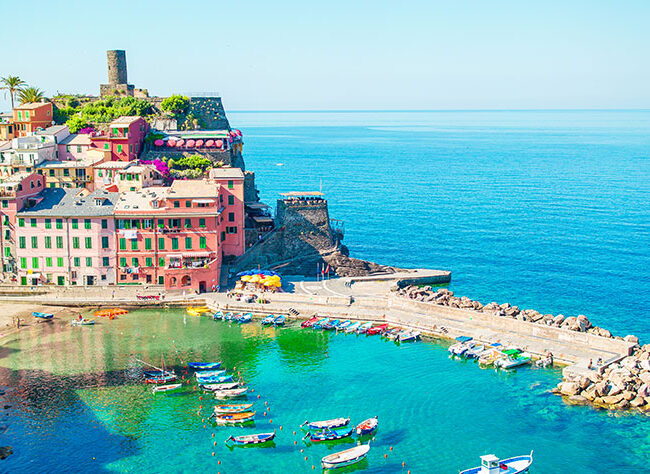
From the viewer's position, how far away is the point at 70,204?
82438 mm

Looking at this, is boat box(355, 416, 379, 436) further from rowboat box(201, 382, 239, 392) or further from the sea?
rowboat box(201, 382, 239, 392)

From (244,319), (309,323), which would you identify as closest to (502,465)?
(309,323)

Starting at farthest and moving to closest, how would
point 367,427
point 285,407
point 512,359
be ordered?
point 512,359 < point 285,407 < point 367,427

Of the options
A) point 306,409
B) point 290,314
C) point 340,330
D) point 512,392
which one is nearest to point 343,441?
point 306,409

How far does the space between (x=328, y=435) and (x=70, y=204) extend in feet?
152

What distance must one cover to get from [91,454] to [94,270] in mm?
35560

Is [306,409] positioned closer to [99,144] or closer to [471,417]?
[471,417]

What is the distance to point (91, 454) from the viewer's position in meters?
49.7

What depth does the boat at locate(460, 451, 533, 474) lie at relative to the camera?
45781 mm

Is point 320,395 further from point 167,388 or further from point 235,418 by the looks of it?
point 167,388

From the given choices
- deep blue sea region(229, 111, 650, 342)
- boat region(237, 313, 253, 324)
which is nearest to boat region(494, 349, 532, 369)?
deep blue sea region(229, 111, 650, 342)

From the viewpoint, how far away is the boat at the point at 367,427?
52.4m

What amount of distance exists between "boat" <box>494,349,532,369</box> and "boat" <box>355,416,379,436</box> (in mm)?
16365

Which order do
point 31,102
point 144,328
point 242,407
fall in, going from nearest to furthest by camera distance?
point 242,407
point 144,328
point 31,102
